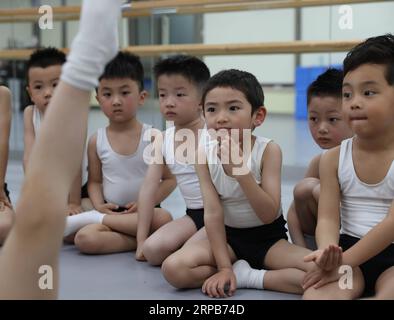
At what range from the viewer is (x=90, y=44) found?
2.18 ft

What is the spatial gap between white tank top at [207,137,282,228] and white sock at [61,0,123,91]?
64 cm

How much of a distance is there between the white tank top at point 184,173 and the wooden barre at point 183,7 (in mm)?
1408

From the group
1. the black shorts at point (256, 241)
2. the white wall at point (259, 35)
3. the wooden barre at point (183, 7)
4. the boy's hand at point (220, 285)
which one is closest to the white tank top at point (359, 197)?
Answer: the black shorts at point (256, 241)

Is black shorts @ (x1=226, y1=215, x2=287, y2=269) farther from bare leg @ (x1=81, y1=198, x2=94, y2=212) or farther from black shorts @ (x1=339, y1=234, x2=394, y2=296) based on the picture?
bare leg @ (x1=81, y1=198, x2=94, y2=212)

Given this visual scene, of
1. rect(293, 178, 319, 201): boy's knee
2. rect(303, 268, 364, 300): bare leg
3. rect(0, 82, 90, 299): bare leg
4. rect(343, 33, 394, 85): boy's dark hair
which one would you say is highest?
rect(343, 33, 394, 85): boy's dark hair

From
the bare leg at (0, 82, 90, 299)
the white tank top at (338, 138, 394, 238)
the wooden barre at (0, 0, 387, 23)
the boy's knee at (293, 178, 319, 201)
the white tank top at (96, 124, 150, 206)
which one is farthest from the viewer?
the wooden barre at (0, 0, 387, 23)

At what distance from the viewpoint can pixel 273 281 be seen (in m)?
1.22

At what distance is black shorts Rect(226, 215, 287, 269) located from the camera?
4.26ft

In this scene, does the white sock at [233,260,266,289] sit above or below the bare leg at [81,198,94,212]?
below

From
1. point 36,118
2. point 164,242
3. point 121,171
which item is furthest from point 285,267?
point 36,118

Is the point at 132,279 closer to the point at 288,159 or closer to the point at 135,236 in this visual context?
the point at 135,236

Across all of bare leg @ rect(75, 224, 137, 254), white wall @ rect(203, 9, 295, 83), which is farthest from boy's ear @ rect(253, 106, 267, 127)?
white wall @ rect(203, 9, 295, 83)

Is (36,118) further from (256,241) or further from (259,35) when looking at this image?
(259,35)
